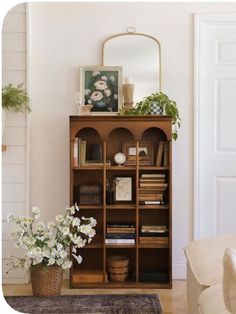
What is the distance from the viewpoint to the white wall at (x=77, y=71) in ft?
13.9

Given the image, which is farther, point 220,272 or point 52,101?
point 52,101

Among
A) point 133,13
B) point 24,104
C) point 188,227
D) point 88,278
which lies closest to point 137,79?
point 133,13

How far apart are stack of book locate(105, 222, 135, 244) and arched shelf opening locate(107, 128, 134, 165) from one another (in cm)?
59

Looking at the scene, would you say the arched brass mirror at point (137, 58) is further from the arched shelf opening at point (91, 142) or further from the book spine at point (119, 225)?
the book spine at point (119, 225)

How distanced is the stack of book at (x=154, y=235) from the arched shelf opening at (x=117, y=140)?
678 millimetres

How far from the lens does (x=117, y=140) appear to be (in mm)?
4219

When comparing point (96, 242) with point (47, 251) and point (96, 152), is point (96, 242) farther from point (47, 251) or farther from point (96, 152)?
point (96, 152)

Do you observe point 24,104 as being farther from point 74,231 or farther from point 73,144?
point 74,231

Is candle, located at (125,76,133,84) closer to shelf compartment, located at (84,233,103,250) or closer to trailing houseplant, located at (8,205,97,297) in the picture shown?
trailing houseplant, located at (8,205,97,297)

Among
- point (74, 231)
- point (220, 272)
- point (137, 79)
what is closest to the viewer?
point (220, 272)

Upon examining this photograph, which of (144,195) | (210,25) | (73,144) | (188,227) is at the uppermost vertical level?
(210,25)

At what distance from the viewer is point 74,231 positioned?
390cm

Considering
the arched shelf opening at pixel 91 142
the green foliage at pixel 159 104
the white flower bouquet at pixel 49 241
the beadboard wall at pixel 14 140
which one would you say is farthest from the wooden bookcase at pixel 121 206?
the beadboard wall at pixel 14 140

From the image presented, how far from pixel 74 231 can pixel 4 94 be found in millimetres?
1279
